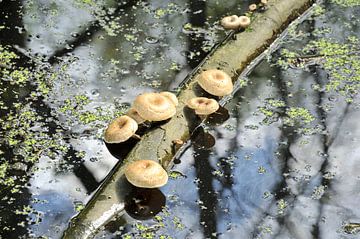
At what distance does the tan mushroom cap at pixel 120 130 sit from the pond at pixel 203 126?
0.11 metres

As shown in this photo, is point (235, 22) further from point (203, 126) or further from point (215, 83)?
point (203, 126)

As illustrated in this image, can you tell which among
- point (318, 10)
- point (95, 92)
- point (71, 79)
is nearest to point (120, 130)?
point (95, 92)

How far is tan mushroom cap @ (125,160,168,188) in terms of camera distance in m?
3.33

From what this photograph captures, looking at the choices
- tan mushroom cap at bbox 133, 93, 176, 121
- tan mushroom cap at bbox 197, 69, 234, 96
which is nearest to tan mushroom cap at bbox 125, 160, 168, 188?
tan mushroom cap at bbox 133, 93, 176, 121

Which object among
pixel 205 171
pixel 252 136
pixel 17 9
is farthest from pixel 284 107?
pixel 17 9

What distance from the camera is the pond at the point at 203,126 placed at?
3.38 meters

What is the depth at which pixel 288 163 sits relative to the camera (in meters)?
3.79

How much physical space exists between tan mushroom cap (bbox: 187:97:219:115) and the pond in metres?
0.17

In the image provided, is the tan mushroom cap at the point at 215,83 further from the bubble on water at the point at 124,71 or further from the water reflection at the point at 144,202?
the water reflection at the point at 144,202

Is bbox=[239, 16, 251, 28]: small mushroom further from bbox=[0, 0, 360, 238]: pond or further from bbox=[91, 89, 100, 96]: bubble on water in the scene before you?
bbox=[91, 89, 100, 96]: bubble on water

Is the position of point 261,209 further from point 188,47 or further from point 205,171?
point 188,47

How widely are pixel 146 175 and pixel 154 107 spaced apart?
528mm

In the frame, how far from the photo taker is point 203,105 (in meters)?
3.92

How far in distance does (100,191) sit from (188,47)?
180cm
